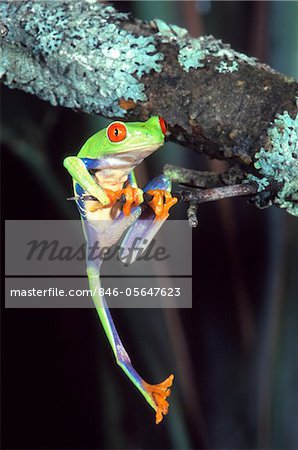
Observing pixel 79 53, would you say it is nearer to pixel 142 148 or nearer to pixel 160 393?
pixel 142 148

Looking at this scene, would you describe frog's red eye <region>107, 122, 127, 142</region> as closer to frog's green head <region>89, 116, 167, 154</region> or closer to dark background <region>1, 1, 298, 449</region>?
frog's green head <region>89, 116, 167, 154</region>

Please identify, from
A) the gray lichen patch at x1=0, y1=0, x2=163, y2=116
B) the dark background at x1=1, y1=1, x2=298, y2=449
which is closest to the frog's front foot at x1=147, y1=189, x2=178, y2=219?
the gray lichen patch at x1=0, y1=0, x2=163, y2=116

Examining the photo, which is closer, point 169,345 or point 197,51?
point 197,51

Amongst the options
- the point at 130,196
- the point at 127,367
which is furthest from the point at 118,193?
the point at 127,367

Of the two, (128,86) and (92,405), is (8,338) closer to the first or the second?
(92,405)

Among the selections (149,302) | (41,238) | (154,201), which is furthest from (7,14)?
(149,302)

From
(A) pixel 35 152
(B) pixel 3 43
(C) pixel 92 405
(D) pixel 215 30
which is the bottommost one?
(C) pixel 92 405
